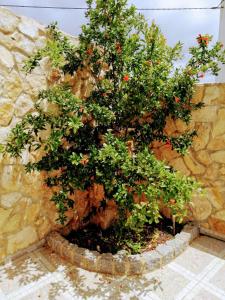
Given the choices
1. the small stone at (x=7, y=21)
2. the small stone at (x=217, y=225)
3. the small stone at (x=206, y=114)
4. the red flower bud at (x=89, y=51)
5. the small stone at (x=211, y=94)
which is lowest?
the small stone at (x=217, y=225)

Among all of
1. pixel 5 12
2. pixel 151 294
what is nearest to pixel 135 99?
pixel 5 12

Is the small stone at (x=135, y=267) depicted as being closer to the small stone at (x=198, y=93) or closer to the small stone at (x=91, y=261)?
the small stone at (x=91, y=261)

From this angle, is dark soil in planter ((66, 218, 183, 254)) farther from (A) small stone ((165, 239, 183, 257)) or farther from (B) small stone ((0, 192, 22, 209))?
(B) small stone ((0, 192, 22, 209))

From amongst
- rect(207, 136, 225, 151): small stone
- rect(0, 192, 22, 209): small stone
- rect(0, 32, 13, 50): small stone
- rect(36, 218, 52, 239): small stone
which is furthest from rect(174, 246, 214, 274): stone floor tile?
rect(0, 32, 13, 50): small stone

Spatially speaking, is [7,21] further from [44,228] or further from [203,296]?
[203,296]

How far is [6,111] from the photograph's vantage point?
2.45 metres

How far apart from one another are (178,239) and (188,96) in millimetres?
1706

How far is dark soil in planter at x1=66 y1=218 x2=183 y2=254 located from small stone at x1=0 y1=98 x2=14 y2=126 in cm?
164

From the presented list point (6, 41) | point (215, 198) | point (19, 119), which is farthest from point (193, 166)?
point (6, 41)

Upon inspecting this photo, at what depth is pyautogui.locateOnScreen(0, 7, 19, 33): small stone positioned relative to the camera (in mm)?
2342

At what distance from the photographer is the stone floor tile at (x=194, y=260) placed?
8.67 ft

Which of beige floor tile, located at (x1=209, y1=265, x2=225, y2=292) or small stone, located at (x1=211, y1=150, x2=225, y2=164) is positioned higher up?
small stone, located at (x1=211, y1=150, x2=225, y2=164)

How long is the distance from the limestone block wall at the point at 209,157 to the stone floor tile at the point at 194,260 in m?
0.44

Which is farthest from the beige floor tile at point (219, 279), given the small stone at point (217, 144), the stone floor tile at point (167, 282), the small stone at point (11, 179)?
the small stone at point (11, 179)
